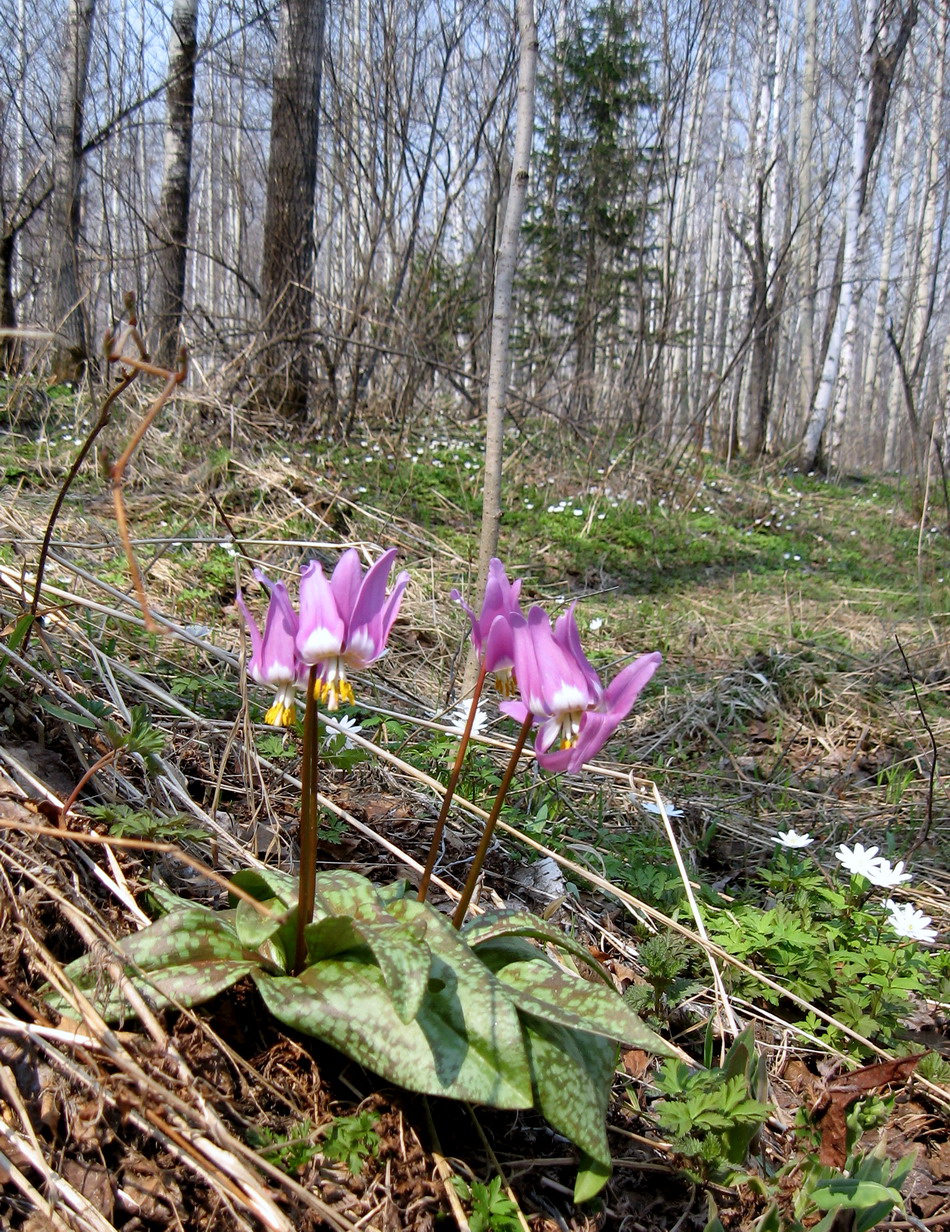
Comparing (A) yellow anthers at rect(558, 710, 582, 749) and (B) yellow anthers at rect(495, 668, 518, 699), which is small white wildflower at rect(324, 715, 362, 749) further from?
(A) yellow anthers at rect(558, 710, 582, 749)

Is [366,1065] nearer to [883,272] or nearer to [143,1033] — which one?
[143,1033]

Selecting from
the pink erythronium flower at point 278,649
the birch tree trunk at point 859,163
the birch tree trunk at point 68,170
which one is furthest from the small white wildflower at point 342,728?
the birch tree trunk at point 859,163

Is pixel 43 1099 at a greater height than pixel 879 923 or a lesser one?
greater

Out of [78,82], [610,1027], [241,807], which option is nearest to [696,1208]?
[610,1027]

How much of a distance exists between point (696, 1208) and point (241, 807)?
1230mm

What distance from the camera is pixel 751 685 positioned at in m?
3.82

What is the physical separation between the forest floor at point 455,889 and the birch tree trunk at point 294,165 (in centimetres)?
347

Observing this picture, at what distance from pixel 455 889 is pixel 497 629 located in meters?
0.94

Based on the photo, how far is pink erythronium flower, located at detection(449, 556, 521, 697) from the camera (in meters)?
1.25

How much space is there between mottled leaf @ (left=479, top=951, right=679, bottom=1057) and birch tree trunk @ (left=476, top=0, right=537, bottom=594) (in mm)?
1708

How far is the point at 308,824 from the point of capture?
1.21 metres

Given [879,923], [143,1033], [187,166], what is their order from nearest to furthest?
[143,1033] < [879,923] < [187,166]

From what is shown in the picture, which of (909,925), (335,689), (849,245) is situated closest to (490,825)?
(335,689)

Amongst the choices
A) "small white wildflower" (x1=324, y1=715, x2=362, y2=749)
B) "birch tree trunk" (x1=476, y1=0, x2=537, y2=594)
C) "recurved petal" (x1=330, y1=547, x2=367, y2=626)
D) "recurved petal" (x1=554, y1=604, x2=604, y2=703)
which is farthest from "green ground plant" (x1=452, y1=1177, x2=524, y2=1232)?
"birch tree trunk" (x1=476, y1=0, x2=537, y2=594)
